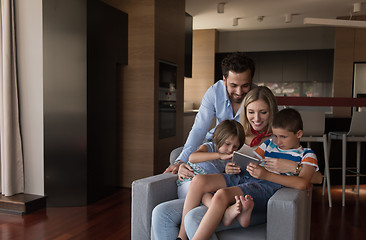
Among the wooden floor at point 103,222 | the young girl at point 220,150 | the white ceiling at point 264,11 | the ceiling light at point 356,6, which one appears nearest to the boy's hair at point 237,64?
the young girl at point 220,150

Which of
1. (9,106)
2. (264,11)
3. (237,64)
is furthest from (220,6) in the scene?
(237,64)

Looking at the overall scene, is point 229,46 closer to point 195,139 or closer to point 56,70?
point 56,70

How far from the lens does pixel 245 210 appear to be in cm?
165

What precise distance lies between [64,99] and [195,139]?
1809 millimetres

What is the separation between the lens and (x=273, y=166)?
1806 mm

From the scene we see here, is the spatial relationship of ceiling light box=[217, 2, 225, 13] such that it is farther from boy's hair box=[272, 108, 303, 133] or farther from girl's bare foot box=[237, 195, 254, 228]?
girl's bare foot box=[237, 195, 254, 228]

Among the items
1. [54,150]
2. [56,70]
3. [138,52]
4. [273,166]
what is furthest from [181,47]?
[273,166]

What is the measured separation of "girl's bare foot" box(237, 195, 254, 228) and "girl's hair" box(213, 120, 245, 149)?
0.39 metres

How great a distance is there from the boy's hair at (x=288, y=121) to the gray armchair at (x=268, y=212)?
0.32 meters

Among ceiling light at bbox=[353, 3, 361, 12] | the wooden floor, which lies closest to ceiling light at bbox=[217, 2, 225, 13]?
ceiling light at bbox=[353, 3, 361, 12]

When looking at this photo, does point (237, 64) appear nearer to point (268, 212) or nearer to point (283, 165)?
point (283, 165)

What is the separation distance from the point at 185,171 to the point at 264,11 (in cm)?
488

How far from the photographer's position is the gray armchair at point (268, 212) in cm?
159

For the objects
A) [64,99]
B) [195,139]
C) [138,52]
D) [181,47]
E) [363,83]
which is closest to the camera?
[195,139]
